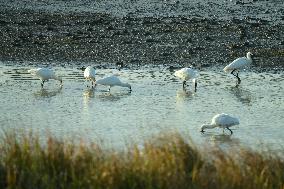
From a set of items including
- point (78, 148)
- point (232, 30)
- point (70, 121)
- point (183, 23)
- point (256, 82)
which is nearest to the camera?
point (78, 148)

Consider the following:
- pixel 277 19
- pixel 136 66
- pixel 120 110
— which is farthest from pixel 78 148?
pixel 277 19

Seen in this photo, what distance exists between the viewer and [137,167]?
302 inches

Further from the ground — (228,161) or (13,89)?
(13,89)

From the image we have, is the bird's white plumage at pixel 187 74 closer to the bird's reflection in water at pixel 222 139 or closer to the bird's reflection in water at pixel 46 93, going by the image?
the bird's reflection in water at pixel 46 93

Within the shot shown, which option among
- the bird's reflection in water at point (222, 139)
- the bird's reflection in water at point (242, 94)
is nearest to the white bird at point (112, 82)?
the bird's reflection in water at point (242, 94)

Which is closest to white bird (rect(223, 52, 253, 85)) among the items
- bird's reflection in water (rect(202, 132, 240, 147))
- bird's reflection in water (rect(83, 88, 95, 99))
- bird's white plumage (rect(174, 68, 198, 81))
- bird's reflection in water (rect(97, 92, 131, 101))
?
bird's white plumage (rect(174, 68, 198, 81))

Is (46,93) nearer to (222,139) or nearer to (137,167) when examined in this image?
(222,139)

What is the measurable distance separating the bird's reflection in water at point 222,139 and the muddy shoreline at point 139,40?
26.9ft

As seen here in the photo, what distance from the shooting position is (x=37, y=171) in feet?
25.6

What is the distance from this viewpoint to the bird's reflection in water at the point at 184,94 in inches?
662

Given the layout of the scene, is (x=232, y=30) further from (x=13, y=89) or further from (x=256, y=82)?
(x=13, y=89)

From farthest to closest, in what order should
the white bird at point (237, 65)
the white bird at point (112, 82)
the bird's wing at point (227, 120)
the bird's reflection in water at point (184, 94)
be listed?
the white bird at point (237, 65) → the white bird at point (112, 82) → the bird's reflection in water at point (184, 94) → the bird's wing at point (227, 120)

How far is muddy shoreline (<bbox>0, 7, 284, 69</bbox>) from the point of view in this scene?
22422mm

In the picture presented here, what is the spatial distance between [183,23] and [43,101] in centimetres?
1335
